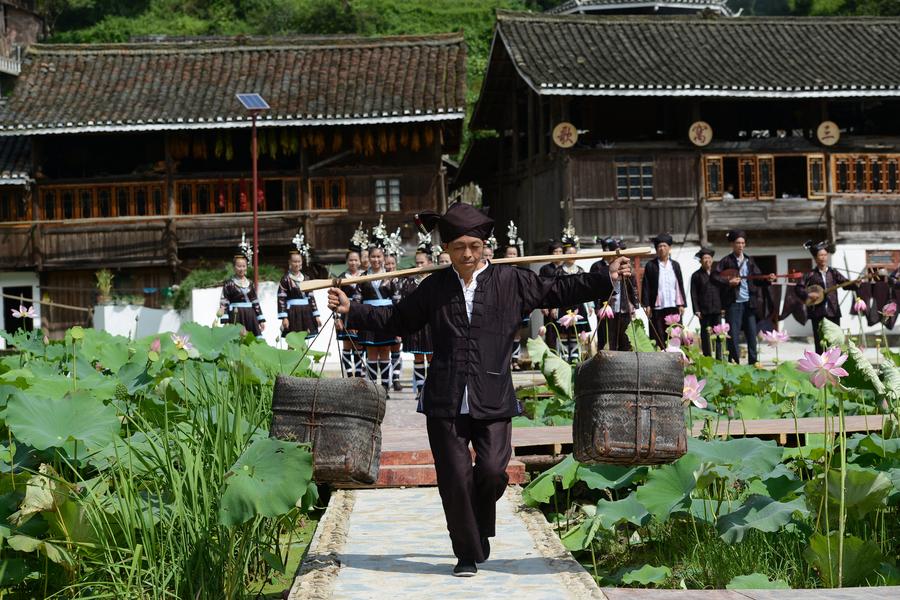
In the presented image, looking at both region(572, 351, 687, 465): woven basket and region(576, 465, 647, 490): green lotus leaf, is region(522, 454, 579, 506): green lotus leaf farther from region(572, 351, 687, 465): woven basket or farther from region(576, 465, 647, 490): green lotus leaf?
region(572, 351, 687, 465): woven basket

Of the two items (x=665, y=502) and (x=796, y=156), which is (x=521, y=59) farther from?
(x=665, y=502)

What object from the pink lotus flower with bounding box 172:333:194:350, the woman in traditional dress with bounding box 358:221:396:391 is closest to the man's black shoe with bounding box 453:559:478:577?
the pink lotus flower with bounding box 172:333:194:350

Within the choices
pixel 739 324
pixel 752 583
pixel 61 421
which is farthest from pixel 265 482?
pixel 739 324

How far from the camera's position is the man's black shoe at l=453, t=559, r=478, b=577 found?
4961mm

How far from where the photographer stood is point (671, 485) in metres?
5.35

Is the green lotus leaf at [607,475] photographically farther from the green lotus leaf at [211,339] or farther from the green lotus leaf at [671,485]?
the green lotus leaf at [211,339]

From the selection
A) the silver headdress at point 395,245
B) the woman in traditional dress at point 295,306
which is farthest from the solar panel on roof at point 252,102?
the woman in traditional dress at point 295,306

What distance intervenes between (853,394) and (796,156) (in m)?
16.8

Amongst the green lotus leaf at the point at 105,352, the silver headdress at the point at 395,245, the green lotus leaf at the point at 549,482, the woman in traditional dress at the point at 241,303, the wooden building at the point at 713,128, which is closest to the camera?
the green lotus leaf at the point at 549,482

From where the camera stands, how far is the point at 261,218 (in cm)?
2289

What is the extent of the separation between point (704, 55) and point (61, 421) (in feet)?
65.3

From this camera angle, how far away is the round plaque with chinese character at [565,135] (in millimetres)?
21891

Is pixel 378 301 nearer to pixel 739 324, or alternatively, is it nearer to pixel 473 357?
pixel 739 324

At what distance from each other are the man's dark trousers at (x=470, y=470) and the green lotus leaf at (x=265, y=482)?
2.78ft
